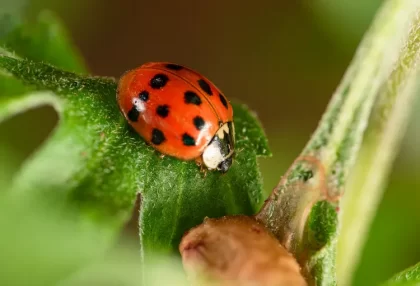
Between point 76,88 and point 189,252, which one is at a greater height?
point 76,88

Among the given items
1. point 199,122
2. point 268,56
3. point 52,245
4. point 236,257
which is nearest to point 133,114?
point 199,122

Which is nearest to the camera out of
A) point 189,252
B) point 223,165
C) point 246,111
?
point 189,252

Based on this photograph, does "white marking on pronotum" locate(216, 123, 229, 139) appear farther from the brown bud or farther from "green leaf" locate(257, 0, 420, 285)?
the brown bud

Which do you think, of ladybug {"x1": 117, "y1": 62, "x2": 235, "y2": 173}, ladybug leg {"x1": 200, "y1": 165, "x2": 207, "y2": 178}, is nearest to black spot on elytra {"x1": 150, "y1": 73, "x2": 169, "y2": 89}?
ladybug {"x1": 117, "y1": 62, "x2": 235, "y2": 173}

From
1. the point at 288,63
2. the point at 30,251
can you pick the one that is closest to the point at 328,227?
the point at 30,251

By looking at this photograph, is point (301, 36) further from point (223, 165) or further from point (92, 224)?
point (92, 224)

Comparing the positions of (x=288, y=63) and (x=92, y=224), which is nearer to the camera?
(x=92, y=224)
